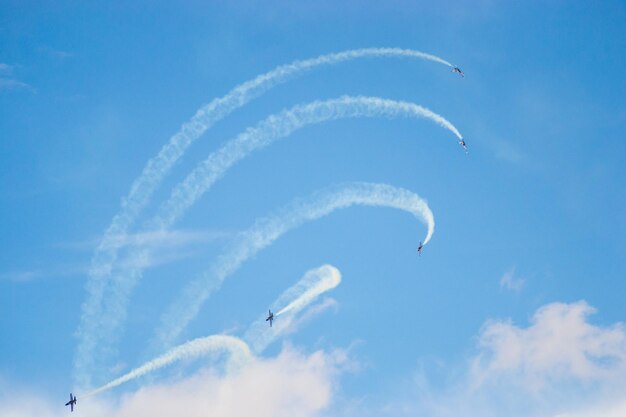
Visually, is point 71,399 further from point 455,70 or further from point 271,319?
point 455,70

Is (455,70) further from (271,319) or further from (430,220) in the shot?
(271,319)

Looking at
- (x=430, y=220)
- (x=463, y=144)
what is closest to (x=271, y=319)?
(x=430, y=220)

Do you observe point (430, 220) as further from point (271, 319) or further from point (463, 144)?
point (271, 319)

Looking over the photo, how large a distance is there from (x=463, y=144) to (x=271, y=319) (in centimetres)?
3186

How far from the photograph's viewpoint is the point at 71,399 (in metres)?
127

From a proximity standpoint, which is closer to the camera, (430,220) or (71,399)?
(430,220)

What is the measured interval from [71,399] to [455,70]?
65.1 meters

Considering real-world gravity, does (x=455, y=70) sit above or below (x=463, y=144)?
above

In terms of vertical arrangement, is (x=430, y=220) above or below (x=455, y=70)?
below

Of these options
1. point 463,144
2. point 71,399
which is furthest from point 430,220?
point 71,399

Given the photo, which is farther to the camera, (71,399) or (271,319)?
(71,399)

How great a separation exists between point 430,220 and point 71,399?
171 ft

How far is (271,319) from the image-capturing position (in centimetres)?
11862

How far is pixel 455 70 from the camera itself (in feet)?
401
